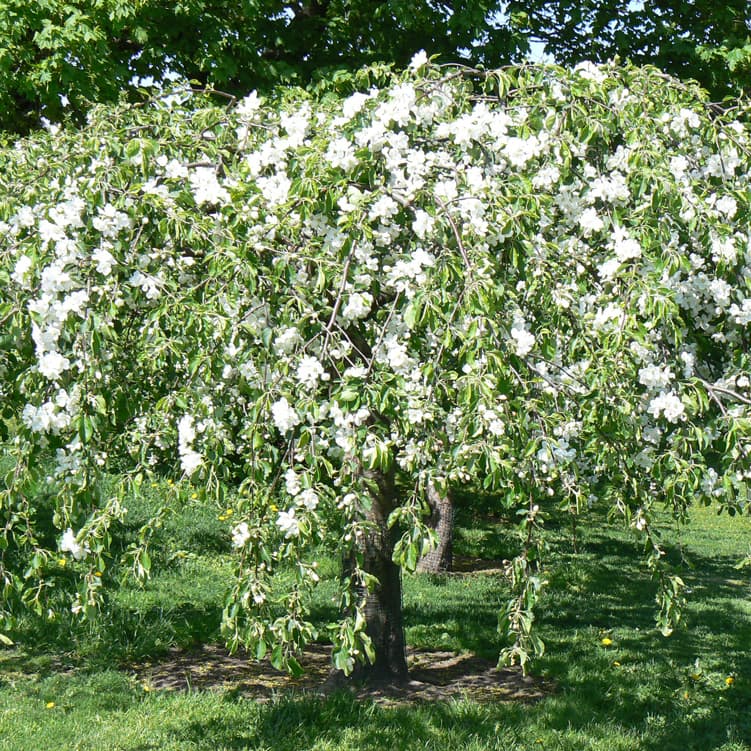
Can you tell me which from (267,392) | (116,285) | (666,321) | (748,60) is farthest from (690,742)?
(748,60)

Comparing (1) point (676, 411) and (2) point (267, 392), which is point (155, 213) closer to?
(2) point (267, 392)

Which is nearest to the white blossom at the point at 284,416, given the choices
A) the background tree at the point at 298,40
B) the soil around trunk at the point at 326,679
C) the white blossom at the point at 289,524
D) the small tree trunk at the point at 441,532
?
the white blossom at the point at 289,524

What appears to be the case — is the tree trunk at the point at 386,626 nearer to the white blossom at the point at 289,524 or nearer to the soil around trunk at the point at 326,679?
the soil around trunk at the point at 326,679

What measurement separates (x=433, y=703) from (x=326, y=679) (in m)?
0.79

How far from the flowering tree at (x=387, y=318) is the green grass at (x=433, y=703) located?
858 millimetres

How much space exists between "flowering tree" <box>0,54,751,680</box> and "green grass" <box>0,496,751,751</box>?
858 mm

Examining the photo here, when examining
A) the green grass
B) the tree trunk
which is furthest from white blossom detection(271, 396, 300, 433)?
the tree trunk

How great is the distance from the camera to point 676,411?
2.99 metres

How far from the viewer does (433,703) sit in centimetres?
489

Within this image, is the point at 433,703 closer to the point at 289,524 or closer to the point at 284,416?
the point at 289,524

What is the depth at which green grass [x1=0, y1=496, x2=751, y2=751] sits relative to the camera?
4.38 meters

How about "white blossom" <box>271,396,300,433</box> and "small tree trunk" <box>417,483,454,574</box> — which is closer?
"white blossom" <box>271,396,300,433</box>

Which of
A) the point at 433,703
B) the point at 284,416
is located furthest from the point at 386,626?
the point at 284,416

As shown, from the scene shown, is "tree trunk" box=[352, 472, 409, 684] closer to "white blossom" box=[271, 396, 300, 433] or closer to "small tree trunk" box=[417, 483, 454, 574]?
"white blossom" box=[271, 396, 300, 433]
